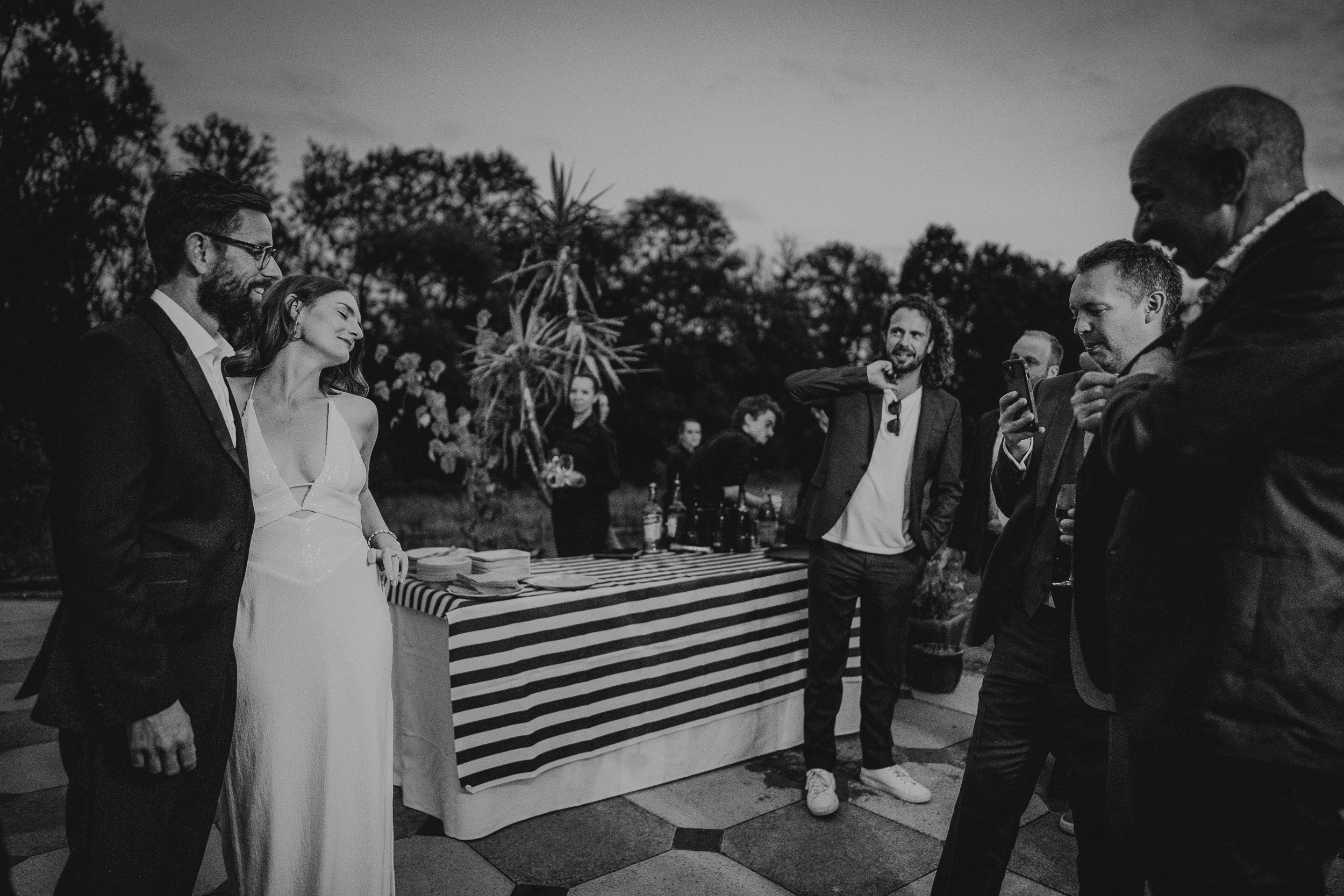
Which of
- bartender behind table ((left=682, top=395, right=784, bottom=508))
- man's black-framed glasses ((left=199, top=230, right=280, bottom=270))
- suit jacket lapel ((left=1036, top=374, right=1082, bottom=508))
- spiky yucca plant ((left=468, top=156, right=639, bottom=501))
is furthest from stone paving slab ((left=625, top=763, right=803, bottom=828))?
spiky yucca plant ((left=468, top=156, right=639, bottom=501))

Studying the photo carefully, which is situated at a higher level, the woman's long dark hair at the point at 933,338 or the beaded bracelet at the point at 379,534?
the woman's long dark hair at the point at 933,338

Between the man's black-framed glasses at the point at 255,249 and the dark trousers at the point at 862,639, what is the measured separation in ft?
7.29

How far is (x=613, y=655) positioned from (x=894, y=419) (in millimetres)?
1469

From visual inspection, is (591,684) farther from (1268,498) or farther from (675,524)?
(1268,498)

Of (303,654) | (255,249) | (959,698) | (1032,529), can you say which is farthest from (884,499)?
(255,249)

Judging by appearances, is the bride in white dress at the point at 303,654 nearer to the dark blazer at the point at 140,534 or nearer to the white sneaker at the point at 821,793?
the dark blazer at the point at 140,534

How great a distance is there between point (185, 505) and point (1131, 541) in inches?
65.6

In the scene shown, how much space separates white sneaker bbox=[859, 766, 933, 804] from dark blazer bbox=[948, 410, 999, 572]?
89cm

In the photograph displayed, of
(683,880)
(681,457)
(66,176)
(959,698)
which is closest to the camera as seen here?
(683,880)

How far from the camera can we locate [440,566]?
277cm

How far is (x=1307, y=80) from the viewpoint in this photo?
4.36m

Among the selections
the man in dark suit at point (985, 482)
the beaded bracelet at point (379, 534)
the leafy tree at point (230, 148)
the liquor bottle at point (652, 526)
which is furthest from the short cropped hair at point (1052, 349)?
the leafy tree at point (230, 148)

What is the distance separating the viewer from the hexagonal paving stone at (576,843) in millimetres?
2432

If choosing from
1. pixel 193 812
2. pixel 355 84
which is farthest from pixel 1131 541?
pixel 355 84
